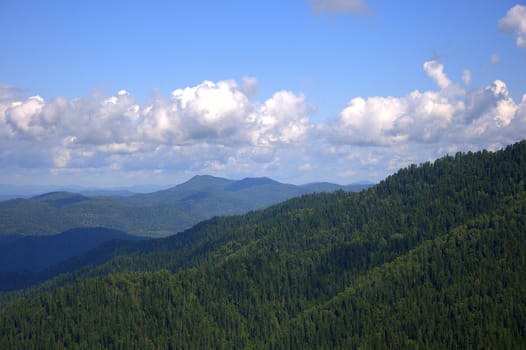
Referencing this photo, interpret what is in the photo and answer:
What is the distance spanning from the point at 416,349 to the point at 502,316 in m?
36.1

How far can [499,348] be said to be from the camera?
188 m

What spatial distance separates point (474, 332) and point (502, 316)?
13250mm

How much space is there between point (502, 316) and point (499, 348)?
617 inches

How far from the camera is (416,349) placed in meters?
199

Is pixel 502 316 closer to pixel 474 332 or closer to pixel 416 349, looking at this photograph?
pixel 474 332

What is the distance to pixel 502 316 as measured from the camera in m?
200

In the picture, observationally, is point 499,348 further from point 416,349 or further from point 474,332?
point 416,349

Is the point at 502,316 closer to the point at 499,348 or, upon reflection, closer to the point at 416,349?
the point at 499,348

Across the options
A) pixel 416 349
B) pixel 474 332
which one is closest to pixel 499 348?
pixel 474 332

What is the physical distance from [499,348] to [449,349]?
17.7 m

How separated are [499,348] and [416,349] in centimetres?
2965

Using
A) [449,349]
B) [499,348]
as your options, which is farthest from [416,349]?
[499,348]

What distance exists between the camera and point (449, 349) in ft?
643

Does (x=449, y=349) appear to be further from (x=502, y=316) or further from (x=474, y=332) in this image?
(x=502, y=316)
